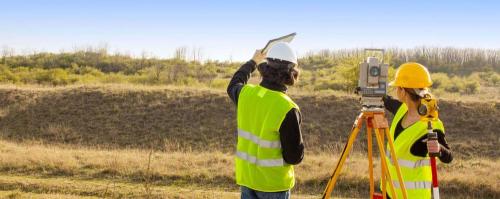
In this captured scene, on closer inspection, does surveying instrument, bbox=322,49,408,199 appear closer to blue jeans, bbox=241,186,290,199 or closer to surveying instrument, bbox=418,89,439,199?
surveying instrument, bbox=418,89,439,199

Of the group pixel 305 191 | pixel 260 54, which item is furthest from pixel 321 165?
pixel 260 54

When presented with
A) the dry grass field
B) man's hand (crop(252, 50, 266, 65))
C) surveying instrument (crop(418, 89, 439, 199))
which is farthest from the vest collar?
the dry grass field

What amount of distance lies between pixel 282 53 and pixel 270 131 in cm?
54

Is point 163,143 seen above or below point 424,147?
below

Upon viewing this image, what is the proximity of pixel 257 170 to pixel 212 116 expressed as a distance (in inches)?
738

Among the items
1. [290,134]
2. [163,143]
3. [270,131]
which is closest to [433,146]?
[290,134]

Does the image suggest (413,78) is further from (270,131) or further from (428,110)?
(270,131)

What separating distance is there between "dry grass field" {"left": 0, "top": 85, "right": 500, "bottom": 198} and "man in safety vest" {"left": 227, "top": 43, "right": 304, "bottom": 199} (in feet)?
19.8

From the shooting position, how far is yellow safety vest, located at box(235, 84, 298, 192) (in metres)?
3.81

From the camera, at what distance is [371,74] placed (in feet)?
13.1

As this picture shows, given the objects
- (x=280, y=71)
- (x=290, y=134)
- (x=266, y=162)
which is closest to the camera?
(x=290, y=134)

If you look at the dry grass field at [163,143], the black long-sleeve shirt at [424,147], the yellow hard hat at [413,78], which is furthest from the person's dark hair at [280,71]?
the dry grass field at [163,143]

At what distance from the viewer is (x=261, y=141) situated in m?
3.92

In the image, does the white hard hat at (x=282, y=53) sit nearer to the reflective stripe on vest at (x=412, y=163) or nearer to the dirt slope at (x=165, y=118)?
the reflective stripe on vest at (x=412, y=163)
